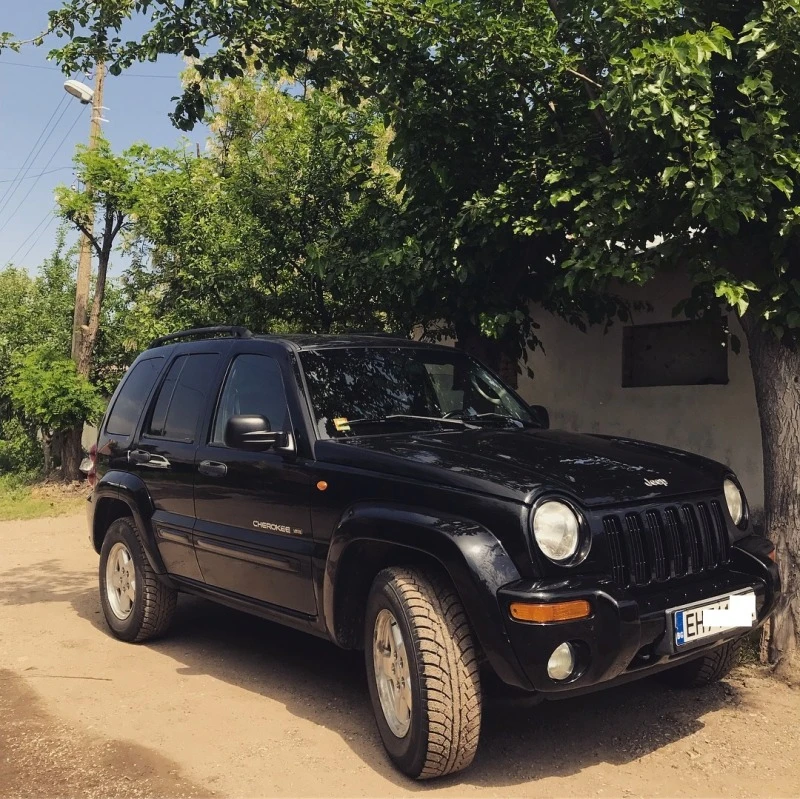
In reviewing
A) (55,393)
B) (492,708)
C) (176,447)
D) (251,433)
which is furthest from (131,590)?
(55,393)

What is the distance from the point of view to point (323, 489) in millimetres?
4156

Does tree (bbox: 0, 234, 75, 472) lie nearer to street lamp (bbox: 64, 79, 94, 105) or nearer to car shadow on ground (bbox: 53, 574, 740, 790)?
street lamp (bbox: 64, 79, 94, 105)

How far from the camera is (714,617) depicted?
12.0 ft

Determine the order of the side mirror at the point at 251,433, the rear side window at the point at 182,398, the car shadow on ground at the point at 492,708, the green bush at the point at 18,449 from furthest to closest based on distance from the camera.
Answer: the green bush at the point at 18,449, the rear side window at the point at 182,398, the side mirror at the point at 251,433, the car shadow on ground at the point at 492,708

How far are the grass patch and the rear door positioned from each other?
870 centimetres

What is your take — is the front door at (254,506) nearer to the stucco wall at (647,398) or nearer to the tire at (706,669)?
the tire at (706,669)

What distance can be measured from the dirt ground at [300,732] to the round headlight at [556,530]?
680 millimetres

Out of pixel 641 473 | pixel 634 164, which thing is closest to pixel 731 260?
pixel 634 164

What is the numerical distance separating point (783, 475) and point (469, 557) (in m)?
2.57

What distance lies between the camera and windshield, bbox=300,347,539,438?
451 centimetres

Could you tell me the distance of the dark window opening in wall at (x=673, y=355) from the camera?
7.98m

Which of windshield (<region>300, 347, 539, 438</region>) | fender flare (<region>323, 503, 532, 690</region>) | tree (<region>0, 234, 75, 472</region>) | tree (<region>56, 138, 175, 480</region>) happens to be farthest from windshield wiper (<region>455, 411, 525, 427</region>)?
tree (<region>0, 234, 75, 472</region>)

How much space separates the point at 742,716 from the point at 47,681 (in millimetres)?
3899

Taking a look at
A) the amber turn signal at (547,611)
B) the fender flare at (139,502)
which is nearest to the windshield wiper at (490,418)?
the amber turn signal at (547,611)
